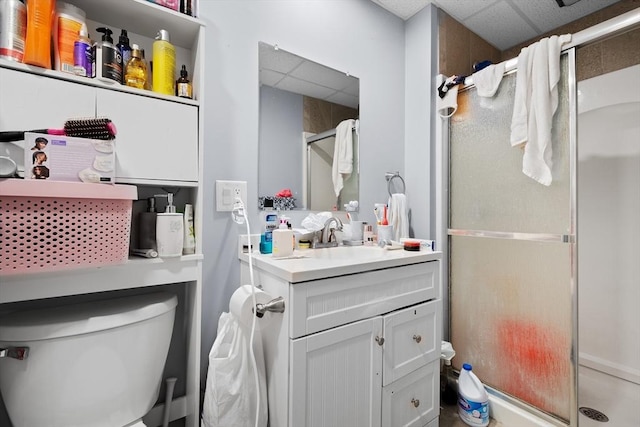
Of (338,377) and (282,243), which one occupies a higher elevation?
(282,243)

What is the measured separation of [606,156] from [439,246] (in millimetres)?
1204

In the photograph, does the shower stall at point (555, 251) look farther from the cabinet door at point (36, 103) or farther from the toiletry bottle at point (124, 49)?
the cabinet door at point (36, 103)

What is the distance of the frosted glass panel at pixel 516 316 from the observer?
4.25 ft

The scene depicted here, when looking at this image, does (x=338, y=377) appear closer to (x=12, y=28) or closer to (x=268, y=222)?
(x=268, y=222)

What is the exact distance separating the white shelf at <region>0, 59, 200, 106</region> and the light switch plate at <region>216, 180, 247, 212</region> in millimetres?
329

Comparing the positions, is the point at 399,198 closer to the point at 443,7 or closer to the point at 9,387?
the point at 443,7

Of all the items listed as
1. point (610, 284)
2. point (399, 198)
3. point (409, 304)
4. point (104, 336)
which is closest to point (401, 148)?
point (399, 198)

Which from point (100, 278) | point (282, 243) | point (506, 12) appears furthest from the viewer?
point (506, 12)

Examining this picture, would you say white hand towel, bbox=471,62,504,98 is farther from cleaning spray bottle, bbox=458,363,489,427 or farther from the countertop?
cleaning spray bottle, bbox=458,363,489,427

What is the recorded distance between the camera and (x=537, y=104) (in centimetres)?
128

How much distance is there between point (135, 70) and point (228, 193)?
495 millimetres

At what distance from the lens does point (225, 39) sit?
118 cm

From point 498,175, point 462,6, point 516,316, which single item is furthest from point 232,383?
point 462,6

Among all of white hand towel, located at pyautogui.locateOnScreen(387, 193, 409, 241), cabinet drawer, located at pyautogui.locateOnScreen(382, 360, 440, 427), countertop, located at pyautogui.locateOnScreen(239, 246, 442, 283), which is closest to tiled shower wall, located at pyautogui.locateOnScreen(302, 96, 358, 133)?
white hand towel, located at pyautogui.locateOnScreen(387, 193, 409, 241)
